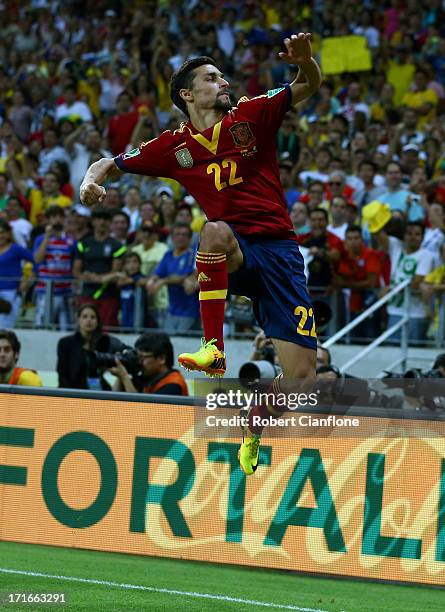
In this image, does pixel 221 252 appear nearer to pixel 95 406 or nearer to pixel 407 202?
pixel 95 406

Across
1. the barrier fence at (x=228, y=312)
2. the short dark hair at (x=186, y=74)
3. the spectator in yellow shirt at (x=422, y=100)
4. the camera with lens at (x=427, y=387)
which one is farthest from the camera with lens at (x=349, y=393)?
the spectator in yellow shirt at (x=422, y=100)

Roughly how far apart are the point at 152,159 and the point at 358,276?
18.5ft

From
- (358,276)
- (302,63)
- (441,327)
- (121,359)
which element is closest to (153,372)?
(121,359)

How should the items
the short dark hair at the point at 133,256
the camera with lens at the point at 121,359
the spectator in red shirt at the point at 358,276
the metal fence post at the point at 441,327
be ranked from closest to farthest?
the camera with lens at the point at 121,359 → the metal fence post at the point at 441,327 → the spectator in red shirt at the point at 358,276 → the short dark hair at the point at 133,256

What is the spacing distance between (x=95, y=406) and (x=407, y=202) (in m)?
5.28

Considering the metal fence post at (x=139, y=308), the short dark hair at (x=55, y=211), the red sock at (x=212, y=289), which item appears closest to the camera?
the red sock at (x=212, y=289)

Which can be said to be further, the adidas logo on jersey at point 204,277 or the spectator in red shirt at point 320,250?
the spectator in red shirt at point 320,250

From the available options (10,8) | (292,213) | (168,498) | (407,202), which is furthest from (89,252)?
(10,8)

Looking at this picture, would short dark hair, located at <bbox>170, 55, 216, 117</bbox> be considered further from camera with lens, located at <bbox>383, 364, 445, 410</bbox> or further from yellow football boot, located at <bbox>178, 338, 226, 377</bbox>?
camera with lens, located at <bbox>383, 364, 445, 410</bbox>

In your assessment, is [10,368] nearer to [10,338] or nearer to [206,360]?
[10,338]

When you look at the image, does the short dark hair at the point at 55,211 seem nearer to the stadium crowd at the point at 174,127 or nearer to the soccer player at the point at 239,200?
the stadium crowd at the point at 174,127

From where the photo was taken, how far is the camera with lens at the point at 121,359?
35.0 ft

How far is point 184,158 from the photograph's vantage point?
7141 millimetres

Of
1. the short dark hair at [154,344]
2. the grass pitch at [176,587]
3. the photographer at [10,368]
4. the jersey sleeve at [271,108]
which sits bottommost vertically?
the grass pitch at [176,587]
